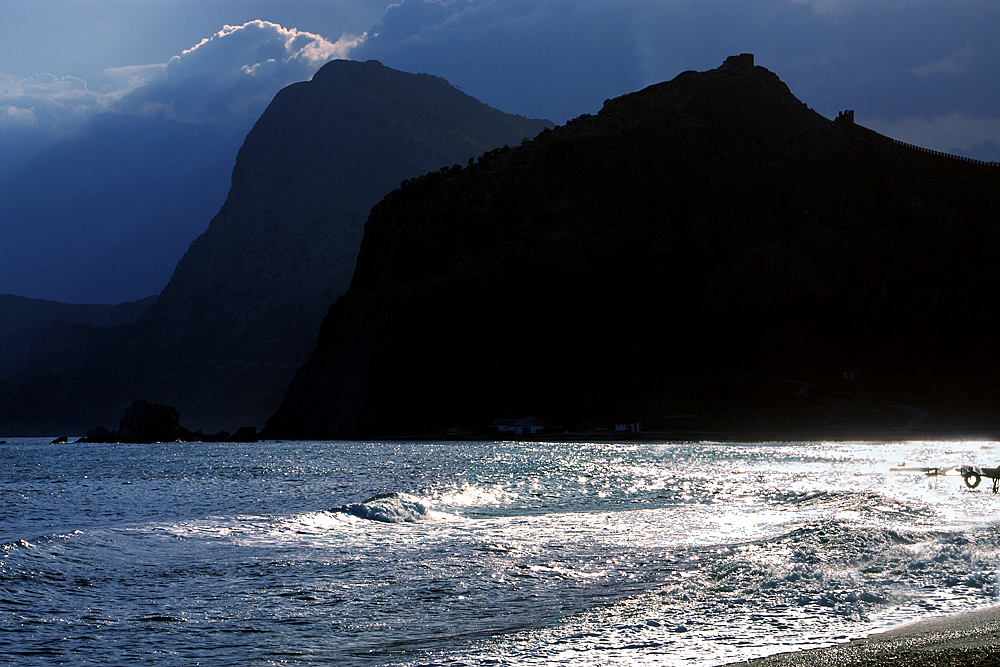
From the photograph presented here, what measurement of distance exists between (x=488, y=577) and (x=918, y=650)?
10.8m

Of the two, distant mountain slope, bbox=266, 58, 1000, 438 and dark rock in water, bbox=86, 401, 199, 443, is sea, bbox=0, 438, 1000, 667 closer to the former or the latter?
distant mountain slope, bbox=266, 58, 1000, 438

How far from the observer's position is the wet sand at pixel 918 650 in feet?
36.7

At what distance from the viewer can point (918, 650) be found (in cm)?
1191

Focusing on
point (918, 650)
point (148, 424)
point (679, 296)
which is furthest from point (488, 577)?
point (148, 424)

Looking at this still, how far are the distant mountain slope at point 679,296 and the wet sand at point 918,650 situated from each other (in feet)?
487

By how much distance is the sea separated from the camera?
14.3 metres

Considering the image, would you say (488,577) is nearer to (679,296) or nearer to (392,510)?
(392,510)

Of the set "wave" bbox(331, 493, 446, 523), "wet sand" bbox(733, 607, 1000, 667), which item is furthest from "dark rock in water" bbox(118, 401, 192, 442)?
"wet sand" bbox(733, 607, 1000, 667)

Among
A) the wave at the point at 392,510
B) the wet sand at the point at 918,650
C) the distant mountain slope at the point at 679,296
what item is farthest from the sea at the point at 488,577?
the distant mountain slope at the point at 679,296

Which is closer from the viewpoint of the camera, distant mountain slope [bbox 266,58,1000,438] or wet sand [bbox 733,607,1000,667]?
wet sand [bbox 733,607,1000,667]

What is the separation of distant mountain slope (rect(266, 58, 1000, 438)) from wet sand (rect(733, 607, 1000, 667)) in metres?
148

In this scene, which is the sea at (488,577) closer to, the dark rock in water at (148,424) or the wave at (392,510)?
the wave at (392,510)

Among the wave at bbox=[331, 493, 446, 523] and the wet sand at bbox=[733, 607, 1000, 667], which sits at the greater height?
the wet sand at bbox=[733, 607, 1000, 667]

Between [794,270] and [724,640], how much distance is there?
174773mm
